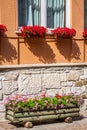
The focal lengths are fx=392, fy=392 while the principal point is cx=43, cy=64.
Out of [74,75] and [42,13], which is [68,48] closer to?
[74,75]

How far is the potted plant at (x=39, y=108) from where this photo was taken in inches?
325

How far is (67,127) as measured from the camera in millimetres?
8461

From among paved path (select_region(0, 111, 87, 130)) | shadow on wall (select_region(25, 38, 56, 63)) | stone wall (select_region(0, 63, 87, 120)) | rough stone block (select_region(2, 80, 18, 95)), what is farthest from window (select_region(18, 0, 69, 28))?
paved path (select_region(0, 111, 87, 130))

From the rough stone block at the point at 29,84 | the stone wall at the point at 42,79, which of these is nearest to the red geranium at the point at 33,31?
the stone wall at the point at 42,79

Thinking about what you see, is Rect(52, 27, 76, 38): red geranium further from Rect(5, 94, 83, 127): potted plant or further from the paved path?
the paved path

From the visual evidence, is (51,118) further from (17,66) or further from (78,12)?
(78,12)

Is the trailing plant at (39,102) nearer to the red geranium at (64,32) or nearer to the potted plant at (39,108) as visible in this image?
the potted plant at (39,108)

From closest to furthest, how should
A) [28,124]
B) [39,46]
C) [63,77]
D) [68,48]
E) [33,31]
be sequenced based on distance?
1. [28,124]
2. [33,31]
3. [39,46]
4. [63,77]
5. [68,48]

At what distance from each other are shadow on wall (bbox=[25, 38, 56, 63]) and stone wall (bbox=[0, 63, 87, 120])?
0.27m

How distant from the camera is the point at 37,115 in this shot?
8477 mm

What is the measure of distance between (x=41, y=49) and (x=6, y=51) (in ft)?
3.27

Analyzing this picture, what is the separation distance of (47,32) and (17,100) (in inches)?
87.1

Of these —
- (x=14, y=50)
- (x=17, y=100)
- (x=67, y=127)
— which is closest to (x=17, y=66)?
(x=14, y=50)

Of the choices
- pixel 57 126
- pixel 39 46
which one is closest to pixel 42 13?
pixel 39 46
